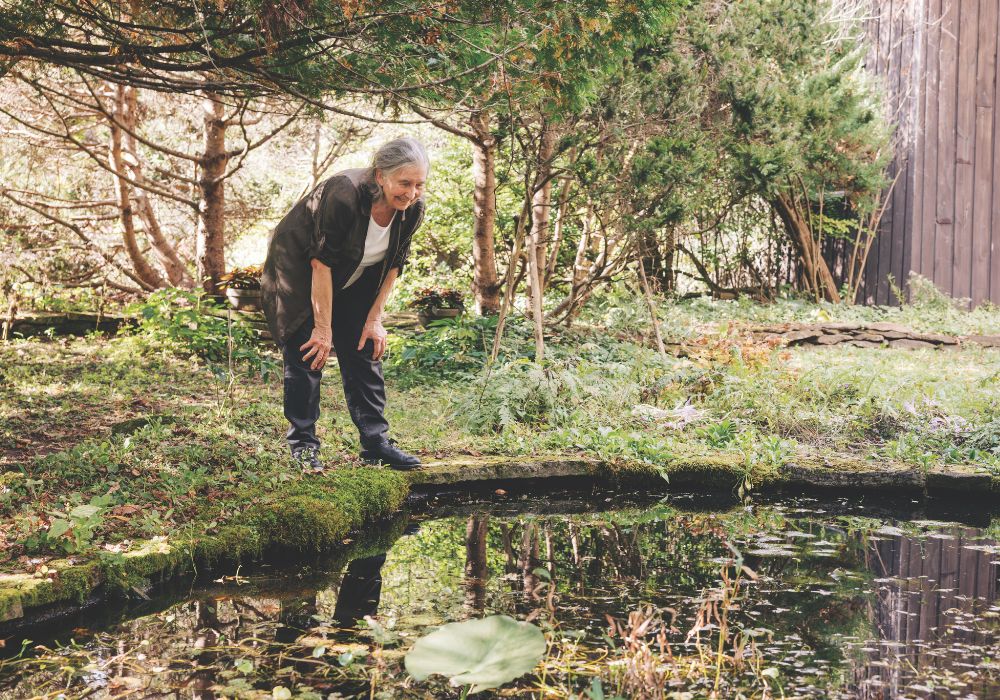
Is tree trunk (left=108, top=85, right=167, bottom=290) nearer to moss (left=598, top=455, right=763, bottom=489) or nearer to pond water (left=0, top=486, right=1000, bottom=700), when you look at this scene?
moss (left=598, top=455, right=763, bottom=489)

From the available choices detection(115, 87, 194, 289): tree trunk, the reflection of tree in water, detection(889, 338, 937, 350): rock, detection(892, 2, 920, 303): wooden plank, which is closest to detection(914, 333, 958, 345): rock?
detection(889, 338, 937, 350): rock

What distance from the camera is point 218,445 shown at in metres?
4.36

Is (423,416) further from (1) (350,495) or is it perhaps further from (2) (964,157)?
(2) (964,157)

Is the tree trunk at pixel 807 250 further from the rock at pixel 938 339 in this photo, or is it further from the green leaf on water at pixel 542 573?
the green leaf on water at pixel 542 573

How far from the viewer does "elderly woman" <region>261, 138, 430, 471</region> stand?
374 cm

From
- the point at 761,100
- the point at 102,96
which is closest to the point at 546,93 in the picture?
the point at 761,100

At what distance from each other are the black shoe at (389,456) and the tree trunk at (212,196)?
470 cm

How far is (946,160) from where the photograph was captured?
11.8 m

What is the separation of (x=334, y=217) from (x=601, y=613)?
1.95 metres

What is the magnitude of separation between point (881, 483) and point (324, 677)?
3.25 m

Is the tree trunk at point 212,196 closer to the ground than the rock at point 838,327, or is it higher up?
higher up

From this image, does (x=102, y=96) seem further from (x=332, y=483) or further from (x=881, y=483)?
(x=881, y=483)

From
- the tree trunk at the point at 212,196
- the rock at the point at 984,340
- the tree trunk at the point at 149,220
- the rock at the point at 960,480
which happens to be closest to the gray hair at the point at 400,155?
the rock at the point at 960,480

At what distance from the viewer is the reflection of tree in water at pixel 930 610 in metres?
2.29
